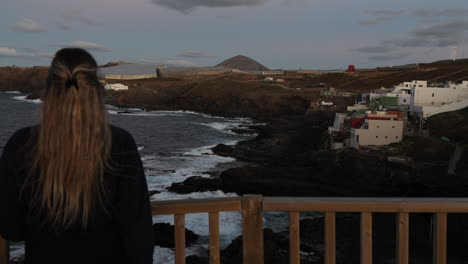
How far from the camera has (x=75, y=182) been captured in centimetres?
191

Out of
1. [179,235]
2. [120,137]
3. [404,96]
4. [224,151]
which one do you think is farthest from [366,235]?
[404,96]

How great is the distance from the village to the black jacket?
31230 millimetres

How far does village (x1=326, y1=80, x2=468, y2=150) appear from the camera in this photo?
32531 mm

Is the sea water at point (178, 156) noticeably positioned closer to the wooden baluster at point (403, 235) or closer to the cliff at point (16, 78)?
the wooden baluster at point (403, 235)

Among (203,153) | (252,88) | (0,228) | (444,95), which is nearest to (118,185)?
(0,228)

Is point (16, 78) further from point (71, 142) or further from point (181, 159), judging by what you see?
point (71, 142)

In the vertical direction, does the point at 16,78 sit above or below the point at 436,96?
above

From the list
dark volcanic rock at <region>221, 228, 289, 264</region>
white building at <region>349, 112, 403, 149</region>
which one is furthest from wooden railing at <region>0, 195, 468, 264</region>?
white building at <region>349, 112, 403, 149</region>

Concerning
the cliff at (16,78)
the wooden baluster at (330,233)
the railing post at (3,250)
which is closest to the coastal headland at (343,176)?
the railing post at (3,250)

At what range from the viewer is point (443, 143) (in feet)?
98.6

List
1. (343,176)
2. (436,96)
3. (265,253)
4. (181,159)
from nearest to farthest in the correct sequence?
(265,253), (343,176), (181,159), (436,96)

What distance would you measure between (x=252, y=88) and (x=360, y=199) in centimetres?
9871

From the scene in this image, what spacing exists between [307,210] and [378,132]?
103ft

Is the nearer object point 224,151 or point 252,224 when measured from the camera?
point 252,224
